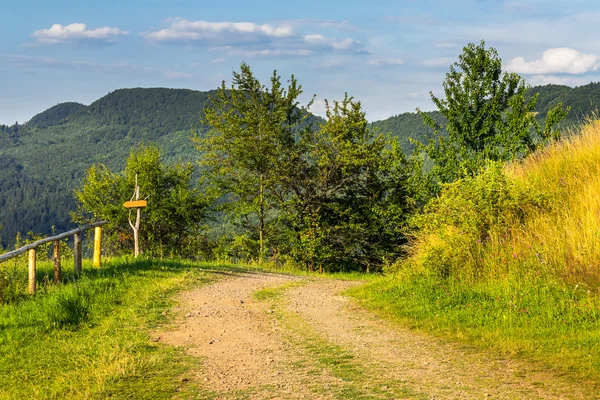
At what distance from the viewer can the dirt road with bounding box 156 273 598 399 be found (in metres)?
6.71

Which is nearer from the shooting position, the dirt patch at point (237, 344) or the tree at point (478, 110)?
the dirt patch at point (237, 344)

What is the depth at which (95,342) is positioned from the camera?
30.6 feet

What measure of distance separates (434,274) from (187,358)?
606 cm

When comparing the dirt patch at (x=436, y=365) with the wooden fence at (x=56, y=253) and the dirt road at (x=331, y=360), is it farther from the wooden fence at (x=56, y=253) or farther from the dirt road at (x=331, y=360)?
the wooden fence at (x=56, y=253)

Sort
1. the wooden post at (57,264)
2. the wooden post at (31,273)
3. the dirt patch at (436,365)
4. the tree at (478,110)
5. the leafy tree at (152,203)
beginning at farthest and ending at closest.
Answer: the leafy tree at (152,203) < the tree at (478,110) < the wooden post at (57,264) < the wooden post at (31,273) < the dirt patch at (436,365)

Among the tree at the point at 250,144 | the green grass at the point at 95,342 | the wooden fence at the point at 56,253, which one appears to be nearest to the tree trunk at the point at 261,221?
the tree at the point at 250,144

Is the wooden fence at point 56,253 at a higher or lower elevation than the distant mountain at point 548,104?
lower

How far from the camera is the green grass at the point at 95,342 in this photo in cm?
736

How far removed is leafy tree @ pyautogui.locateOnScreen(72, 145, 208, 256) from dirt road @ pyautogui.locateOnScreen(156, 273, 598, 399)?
2766cm

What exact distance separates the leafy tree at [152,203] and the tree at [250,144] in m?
5.55

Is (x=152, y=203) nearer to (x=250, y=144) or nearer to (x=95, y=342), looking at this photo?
(x=250, y=144)

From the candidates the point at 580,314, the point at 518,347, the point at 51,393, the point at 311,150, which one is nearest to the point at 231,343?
the point at 51,393

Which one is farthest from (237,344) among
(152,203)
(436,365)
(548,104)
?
(548,104)

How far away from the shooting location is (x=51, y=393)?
7.34m
